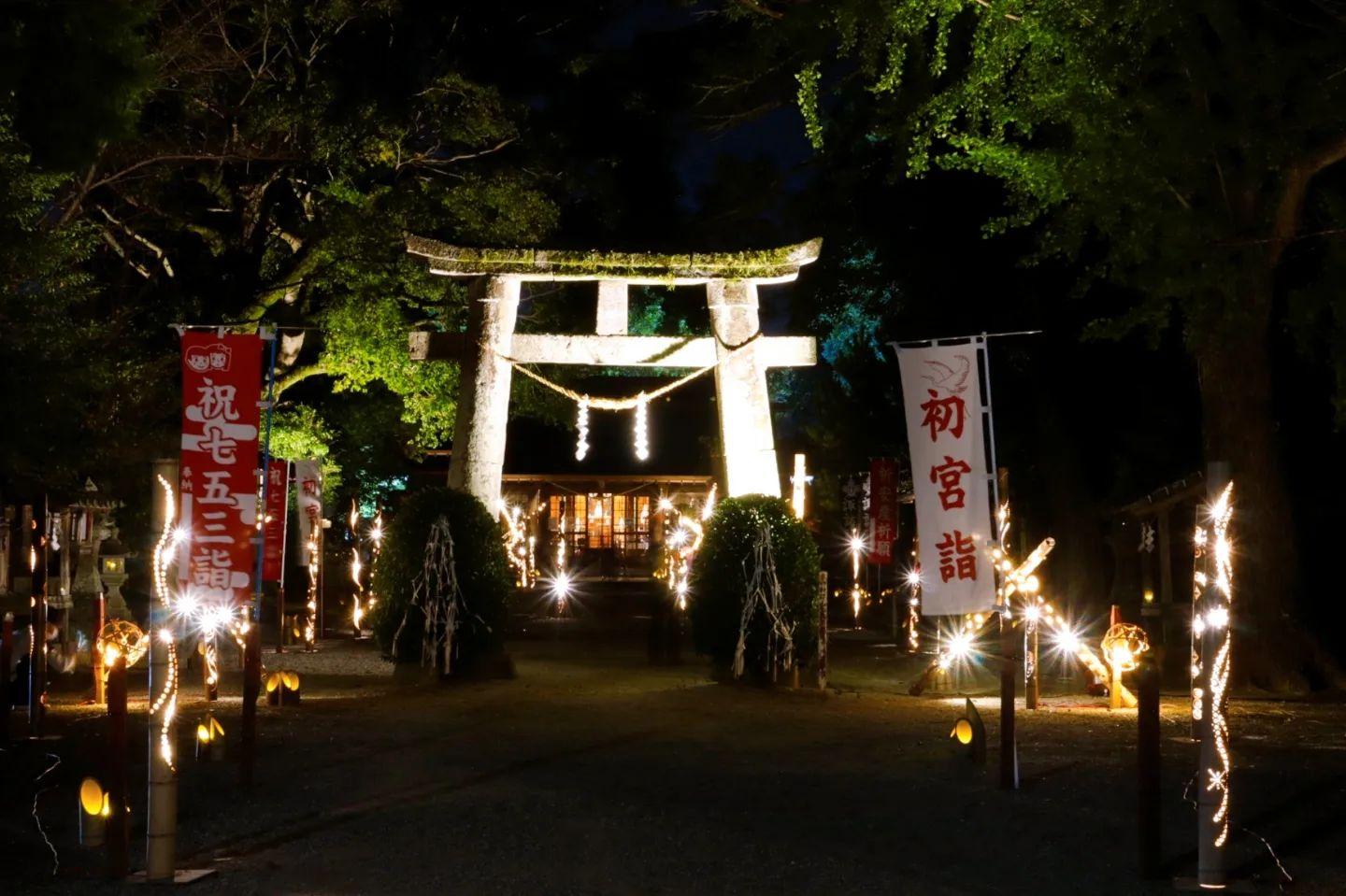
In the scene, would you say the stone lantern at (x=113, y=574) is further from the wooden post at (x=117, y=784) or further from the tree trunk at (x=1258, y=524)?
the tree trunk at (x=1258, y=524)

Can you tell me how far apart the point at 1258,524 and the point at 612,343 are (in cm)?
794

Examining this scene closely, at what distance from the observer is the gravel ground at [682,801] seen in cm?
741

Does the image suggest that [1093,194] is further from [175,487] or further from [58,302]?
[58,302]

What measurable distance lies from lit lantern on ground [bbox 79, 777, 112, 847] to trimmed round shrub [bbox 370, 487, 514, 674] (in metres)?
7.63

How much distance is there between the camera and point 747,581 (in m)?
15.3

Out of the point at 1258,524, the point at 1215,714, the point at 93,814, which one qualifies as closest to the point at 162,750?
the point at 93,814

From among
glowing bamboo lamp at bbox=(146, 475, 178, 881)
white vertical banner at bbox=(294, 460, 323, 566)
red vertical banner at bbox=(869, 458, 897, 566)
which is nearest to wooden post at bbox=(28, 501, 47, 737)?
glowing bamboo lamp at bbox=(146, 475, 178, 881)

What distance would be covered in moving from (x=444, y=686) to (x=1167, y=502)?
10.5 metres

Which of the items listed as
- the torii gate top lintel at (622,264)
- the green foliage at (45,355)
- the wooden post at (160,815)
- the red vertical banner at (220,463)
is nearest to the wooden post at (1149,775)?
the wooden post at (160,815)

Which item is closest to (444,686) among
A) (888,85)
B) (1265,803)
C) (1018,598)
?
(1018,598)

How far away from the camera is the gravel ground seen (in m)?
7.41

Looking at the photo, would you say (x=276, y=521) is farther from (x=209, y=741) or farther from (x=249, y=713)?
(x=249, y=713)

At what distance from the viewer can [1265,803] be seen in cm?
882

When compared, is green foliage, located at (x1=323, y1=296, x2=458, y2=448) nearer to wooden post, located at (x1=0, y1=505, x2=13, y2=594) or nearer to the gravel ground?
wooden post, located at (x1=0, y1=505, x2=13, y2=594)
